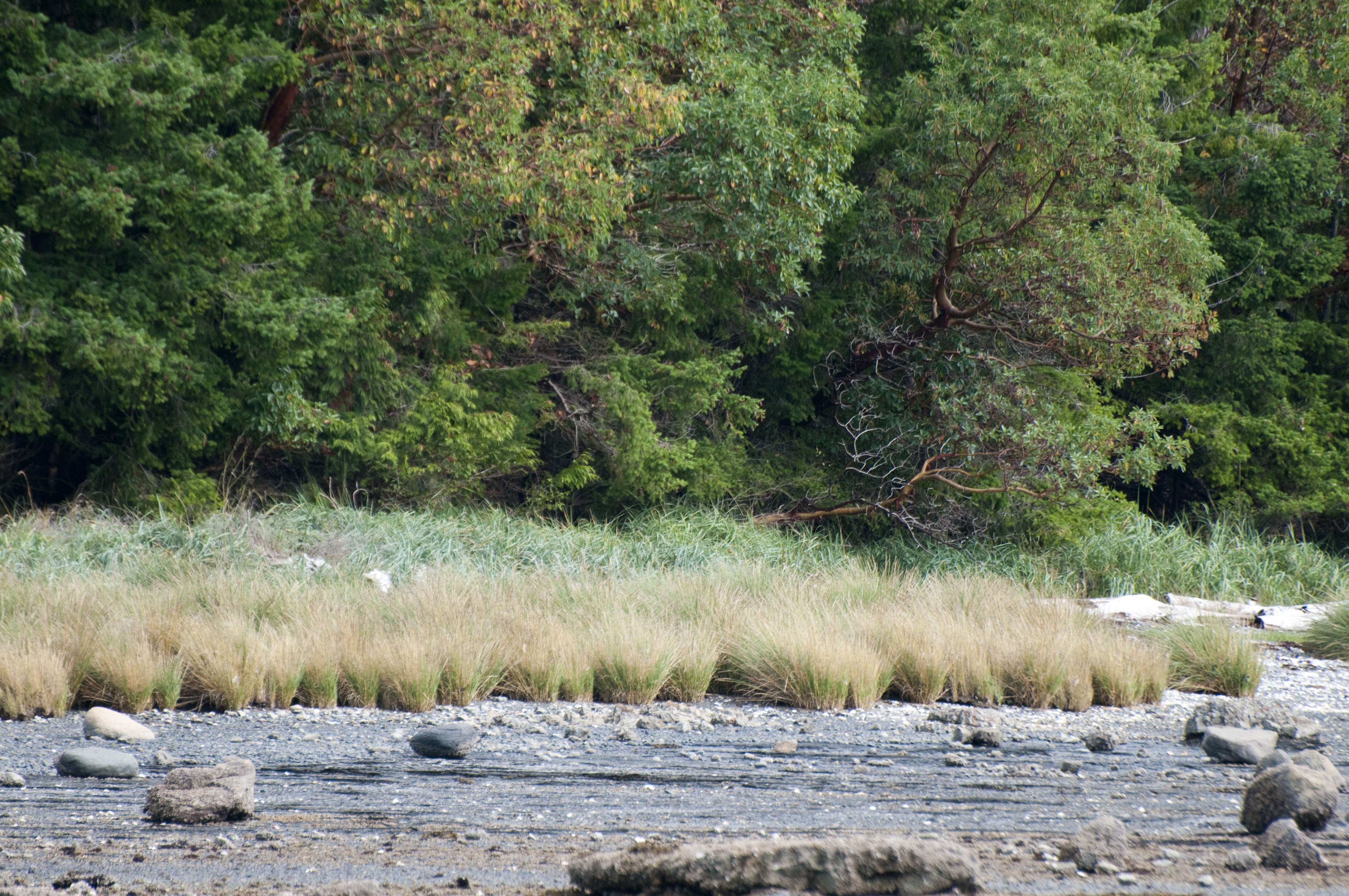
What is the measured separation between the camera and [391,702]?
6055mm

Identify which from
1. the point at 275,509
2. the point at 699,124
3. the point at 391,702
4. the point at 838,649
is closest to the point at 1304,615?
the point at 838,649

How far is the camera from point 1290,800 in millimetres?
3469

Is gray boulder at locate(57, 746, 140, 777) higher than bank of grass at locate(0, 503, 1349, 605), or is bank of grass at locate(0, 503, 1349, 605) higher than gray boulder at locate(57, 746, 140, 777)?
gray boulder at locate(57, 746, 140, 777)

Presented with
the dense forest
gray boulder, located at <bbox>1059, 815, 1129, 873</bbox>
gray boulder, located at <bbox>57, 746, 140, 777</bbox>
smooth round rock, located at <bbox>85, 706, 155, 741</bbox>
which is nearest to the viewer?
gray boulder, located at <bbox>1059, 815, 1129, 873</bbox>

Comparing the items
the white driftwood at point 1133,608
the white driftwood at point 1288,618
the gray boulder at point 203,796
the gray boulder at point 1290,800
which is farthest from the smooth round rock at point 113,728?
the white driftwood at point 1288,618

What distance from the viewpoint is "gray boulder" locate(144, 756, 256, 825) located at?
3.69 metres

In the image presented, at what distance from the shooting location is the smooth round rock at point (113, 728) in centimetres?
517

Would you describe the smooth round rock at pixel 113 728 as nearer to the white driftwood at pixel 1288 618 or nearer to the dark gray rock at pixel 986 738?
the dark gray rock at pixel 986 738

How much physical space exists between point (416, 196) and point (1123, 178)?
842 cm

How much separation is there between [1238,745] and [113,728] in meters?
5.16

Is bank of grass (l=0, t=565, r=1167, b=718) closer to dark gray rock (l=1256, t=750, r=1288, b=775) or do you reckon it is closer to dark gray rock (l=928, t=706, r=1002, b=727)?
dark gray rock (l=928, t=706, r=1002, b=727)

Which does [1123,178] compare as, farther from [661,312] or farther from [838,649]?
[838,649]

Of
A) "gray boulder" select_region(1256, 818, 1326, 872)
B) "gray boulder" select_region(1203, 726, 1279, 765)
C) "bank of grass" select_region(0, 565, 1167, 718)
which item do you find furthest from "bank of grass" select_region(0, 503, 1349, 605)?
"gray boulder" select_region(1256, 818, 1326, 872)

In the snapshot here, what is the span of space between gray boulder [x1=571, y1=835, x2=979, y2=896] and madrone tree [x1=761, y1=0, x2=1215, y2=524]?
36.1 feet
